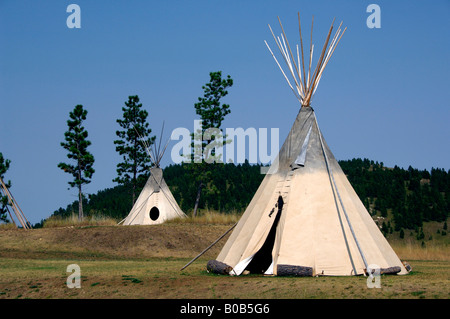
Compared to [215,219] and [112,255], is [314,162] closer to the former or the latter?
[112,255]

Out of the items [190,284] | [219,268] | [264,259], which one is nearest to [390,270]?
[264,259]

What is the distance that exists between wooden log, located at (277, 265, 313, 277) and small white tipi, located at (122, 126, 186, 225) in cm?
1996

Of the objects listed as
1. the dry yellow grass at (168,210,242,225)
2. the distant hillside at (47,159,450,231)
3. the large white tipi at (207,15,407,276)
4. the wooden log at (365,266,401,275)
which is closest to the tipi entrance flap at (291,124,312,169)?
the large white tipi at (207,15,407,276)

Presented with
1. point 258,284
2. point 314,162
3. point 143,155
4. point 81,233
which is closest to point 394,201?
point 143,155

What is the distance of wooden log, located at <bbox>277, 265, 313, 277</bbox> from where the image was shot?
471 inches

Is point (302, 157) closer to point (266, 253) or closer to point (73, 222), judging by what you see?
point (266, 253)

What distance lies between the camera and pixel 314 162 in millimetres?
13844

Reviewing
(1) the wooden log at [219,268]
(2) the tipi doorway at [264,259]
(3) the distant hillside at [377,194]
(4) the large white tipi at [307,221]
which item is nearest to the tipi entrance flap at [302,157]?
(4) the large white tipi at [307,221]

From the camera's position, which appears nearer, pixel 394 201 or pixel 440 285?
pixel 440 285

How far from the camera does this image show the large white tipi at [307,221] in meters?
12.4

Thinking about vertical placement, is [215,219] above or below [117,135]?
below

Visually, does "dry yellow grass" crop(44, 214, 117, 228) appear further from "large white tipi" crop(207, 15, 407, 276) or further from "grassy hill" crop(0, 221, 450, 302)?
"large white tipi" crop(207, 15, 407, 276)
